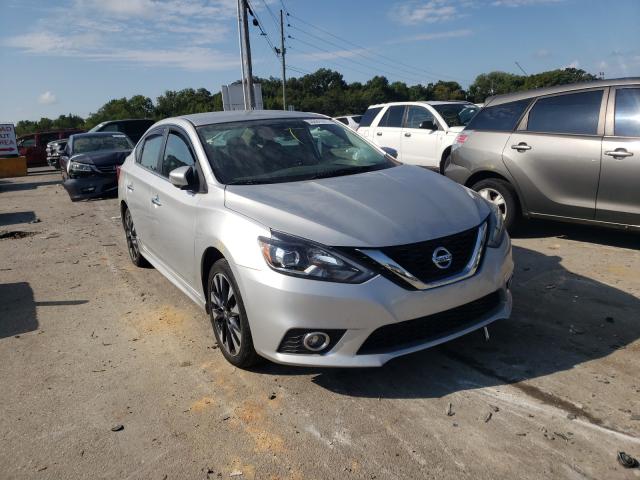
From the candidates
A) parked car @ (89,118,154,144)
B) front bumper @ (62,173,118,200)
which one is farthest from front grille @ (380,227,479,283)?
parked car @ (89,118,154,144)

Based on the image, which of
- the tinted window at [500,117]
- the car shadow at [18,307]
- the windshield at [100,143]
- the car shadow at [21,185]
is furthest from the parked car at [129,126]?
the tinted window at [500,117]

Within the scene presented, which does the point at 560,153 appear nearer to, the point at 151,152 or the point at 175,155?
the point at 175,155

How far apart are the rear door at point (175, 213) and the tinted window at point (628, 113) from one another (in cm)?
411

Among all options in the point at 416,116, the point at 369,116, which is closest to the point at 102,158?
the point at 369,116

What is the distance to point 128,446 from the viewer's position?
284 cm

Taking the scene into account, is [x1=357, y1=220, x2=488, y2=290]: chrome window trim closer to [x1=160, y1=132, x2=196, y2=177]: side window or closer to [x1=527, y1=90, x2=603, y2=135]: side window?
[x1=160, y1=132, x2=196, y2=177]: side window

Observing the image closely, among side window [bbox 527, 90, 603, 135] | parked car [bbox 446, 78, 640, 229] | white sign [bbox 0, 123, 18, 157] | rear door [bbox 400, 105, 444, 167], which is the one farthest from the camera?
white sign [bbox 0, 123, 18, 157]

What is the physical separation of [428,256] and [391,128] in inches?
341

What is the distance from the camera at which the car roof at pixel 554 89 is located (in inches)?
213

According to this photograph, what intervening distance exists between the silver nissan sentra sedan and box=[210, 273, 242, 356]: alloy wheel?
1 centimetres

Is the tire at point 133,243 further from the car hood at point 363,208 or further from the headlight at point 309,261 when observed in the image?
the headlight at point 309,261

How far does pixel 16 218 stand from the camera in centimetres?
1067

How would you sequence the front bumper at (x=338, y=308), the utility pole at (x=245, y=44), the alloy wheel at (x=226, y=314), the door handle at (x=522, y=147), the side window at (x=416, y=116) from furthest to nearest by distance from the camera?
the utility pole at (x=245, y=44) < the side window at (x=416, y=116) < the door handle at (x=522, y=147) < the alloy wheel at (x=226, y=314) < the front bumper at (x=338, y=308)

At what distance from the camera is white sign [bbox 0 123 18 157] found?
22719 millimetres
